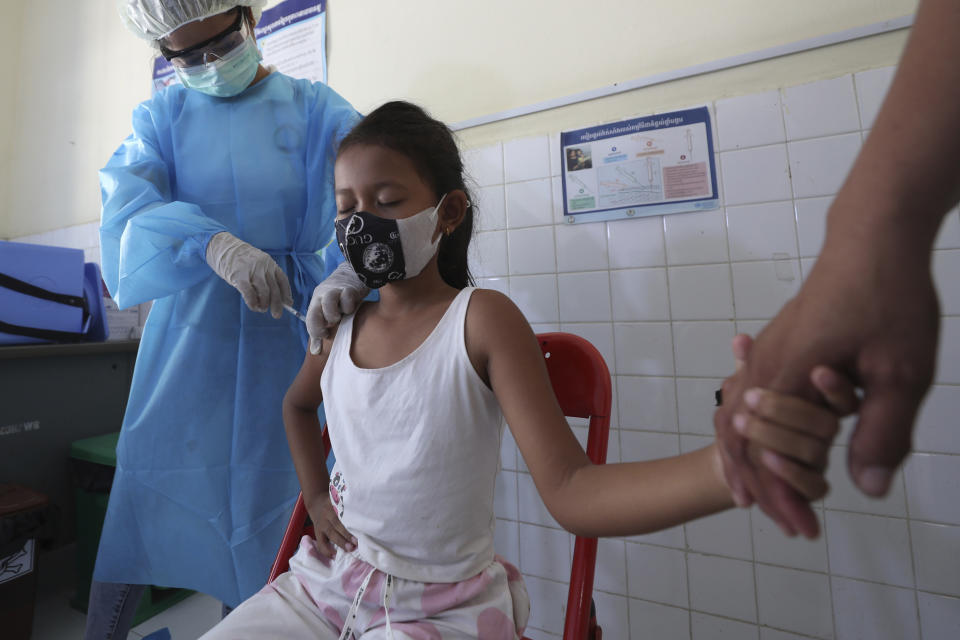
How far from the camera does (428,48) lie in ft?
4.92

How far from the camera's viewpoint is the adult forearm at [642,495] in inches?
15.2

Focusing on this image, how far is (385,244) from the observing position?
29.0 inches

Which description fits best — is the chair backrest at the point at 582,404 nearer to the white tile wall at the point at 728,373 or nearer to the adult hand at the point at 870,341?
the white tile wall at the point at 728,373

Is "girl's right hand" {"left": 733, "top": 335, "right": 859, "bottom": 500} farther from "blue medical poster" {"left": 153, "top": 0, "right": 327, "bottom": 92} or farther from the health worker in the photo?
"blue medical poster" {"left": 153, "top": 0, "right": 327, "bottom": 92}

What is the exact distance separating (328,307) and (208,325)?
1.30ft

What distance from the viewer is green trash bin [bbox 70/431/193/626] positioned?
160cm

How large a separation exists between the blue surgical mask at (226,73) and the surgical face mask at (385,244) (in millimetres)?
595

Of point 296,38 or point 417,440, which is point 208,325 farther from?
point 296,38

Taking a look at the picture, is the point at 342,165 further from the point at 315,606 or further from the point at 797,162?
the point at 797,162

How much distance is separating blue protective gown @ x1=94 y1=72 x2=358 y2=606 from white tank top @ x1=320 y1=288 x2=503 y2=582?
41cm

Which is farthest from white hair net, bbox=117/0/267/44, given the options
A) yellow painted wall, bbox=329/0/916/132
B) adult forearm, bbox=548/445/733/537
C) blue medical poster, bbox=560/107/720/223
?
adult forearm, bbox=548/445/733/537

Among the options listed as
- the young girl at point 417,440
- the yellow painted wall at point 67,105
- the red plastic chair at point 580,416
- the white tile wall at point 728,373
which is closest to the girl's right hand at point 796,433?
the young girl at point 417,440

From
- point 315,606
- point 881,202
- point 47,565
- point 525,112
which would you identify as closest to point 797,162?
Answer: point 525,112

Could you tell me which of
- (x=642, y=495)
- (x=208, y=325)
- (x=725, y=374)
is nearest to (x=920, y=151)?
(x=642, y=495)
